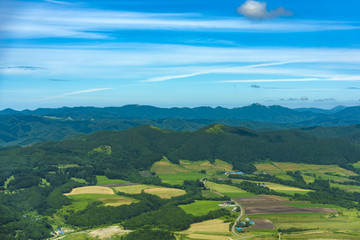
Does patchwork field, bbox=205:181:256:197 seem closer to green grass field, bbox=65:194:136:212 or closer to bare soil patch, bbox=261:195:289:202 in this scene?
bare soil patch, bbox=261:195:289:202

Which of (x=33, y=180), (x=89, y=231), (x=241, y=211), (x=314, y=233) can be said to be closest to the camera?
(x=314, y=233)

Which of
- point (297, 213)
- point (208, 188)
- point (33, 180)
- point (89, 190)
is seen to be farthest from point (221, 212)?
point (33, 180)

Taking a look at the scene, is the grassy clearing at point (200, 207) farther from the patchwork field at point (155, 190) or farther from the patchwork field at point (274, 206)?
the patchwork field at point (155, 190)

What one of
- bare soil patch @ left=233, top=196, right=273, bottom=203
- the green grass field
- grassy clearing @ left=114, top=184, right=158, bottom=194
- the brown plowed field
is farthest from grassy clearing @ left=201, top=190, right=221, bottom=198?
the green grass field

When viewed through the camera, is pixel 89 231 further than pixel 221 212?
No

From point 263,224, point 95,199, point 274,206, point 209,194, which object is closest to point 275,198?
point 274,206

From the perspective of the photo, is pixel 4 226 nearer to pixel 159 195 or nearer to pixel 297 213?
pixel 159 195
